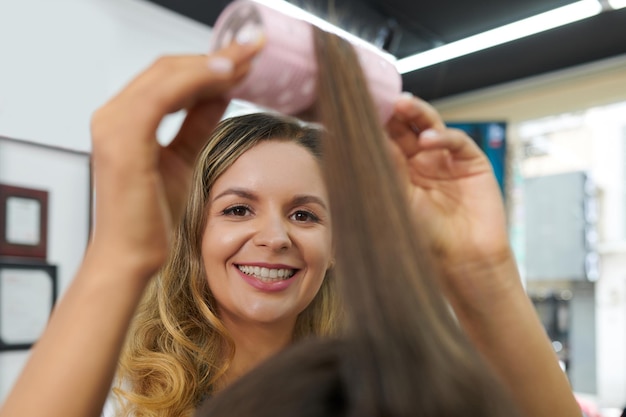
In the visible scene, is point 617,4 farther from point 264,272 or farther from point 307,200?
point 264,272

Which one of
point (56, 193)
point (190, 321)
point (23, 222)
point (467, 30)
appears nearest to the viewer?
point (190, 321)

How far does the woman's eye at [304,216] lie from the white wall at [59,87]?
1214mm

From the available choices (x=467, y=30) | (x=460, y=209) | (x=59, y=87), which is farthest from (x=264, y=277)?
(x=467, y=30)

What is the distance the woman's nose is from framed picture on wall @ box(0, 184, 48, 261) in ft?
3.88

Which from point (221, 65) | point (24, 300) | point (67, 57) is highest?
point (67, 57)

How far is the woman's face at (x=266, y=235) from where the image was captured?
1.05 metres

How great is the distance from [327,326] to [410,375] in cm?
86

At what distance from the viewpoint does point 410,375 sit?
1.31 feet

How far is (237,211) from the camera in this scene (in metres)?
1.11

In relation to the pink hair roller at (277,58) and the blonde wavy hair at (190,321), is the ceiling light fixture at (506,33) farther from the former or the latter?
the pink hair roller at (277,58)

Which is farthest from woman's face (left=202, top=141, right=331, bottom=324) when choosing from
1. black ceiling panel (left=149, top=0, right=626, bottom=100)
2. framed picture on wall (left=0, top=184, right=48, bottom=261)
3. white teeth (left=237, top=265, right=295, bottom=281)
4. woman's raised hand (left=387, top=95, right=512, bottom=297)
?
black ceiling panel (left=149, top=0, right=626, bottom=100)

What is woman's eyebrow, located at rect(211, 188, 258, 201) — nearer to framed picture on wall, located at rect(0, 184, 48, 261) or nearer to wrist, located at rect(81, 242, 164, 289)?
wrist, located at rect(81, 242, 164, 289)

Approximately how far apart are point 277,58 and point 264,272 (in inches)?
24.2

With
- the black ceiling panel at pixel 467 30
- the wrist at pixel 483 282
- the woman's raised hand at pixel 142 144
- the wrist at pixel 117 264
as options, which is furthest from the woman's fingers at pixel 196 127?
the black ceiling panel at pixel 467 30
